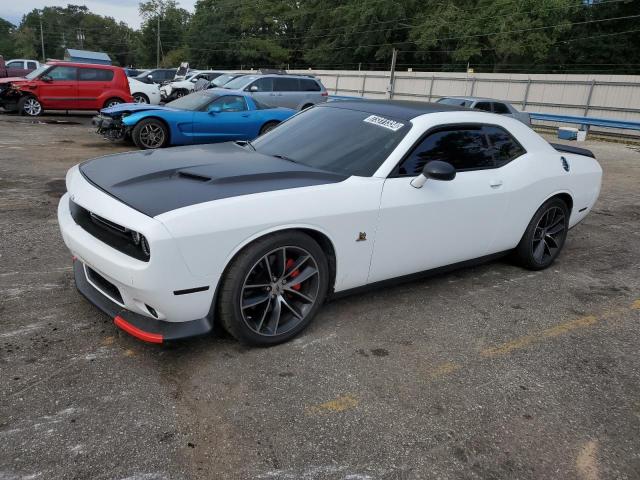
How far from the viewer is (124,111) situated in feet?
34.4

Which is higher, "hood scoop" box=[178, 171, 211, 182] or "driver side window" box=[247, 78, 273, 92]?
"driver side window" box=[247, 78, 273, 92]

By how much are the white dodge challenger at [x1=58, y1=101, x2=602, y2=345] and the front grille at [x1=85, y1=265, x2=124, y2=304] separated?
0.03ft

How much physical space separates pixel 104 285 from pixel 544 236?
3.81 meters

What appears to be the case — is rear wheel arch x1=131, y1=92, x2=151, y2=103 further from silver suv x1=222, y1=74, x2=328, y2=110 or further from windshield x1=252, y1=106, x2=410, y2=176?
windshield x1=252, y1=106, x2=410, y2=176

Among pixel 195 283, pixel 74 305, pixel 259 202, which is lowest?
pixel 74 305

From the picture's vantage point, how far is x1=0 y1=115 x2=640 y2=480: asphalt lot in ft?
7.60

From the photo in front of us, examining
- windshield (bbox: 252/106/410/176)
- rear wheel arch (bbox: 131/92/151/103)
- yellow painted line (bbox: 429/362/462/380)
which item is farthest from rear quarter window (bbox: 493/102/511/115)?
yellow painted line (bbox: 429/362/462/380)

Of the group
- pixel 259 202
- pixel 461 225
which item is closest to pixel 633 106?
pixel 461 225

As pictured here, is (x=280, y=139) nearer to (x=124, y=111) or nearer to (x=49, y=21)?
(x=124, y=111)

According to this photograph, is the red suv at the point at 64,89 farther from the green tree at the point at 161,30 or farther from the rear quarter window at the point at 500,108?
the green tree at the point at 161,30

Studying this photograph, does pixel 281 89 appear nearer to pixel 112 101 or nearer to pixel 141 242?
pixel 112 101

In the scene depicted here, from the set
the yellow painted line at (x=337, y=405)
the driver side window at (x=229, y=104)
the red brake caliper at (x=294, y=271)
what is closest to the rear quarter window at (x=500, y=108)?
the driver side window at (x=229, y=104)

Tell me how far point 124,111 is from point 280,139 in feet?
24.4

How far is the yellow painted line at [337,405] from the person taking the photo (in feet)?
8.75
